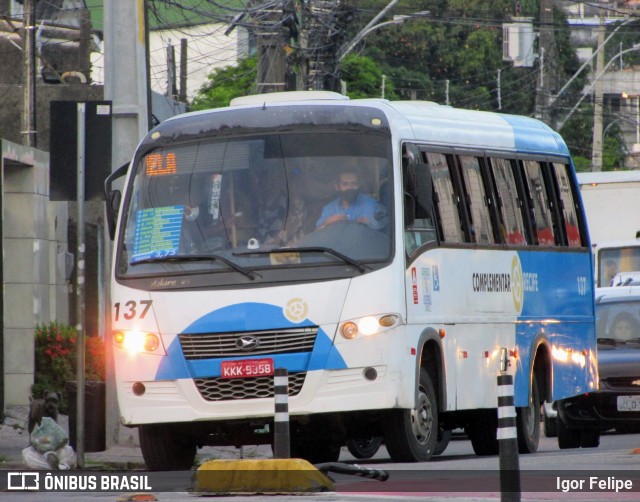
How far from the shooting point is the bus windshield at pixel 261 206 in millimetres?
12875

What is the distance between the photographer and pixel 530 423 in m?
16.1

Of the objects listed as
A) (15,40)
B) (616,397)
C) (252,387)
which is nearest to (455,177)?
(252,387)

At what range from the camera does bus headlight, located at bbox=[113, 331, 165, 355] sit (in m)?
12.9

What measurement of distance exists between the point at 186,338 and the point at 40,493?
7.52 feet

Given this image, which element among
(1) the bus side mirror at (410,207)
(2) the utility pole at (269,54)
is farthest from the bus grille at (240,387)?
(2) the utility pole at (269,54)

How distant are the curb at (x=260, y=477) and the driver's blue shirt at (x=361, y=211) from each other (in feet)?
11.2

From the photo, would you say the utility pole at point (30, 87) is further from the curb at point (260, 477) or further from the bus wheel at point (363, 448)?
the curb at point (260, 477)

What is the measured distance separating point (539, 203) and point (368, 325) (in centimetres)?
442

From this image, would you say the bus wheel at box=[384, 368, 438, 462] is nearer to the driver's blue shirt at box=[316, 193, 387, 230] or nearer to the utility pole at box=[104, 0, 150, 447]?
the driver's blue shirt at box=[316, 193, 387, 230]

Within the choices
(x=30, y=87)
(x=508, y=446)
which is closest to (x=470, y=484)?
(x=508, y=446)

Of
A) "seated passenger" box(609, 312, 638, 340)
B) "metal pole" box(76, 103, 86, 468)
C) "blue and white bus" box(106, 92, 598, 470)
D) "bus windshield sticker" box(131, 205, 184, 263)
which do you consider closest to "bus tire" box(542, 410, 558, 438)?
"seated passenger" box(609, 312, 638, 340)

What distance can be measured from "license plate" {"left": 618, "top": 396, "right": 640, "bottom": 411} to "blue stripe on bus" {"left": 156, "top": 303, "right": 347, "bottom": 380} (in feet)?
21.8

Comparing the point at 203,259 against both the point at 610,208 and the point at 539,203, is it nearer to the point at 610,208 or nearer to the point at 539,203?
the point at 539,203

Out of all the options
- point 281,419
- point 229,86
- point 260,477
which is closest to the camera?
point 260,477
